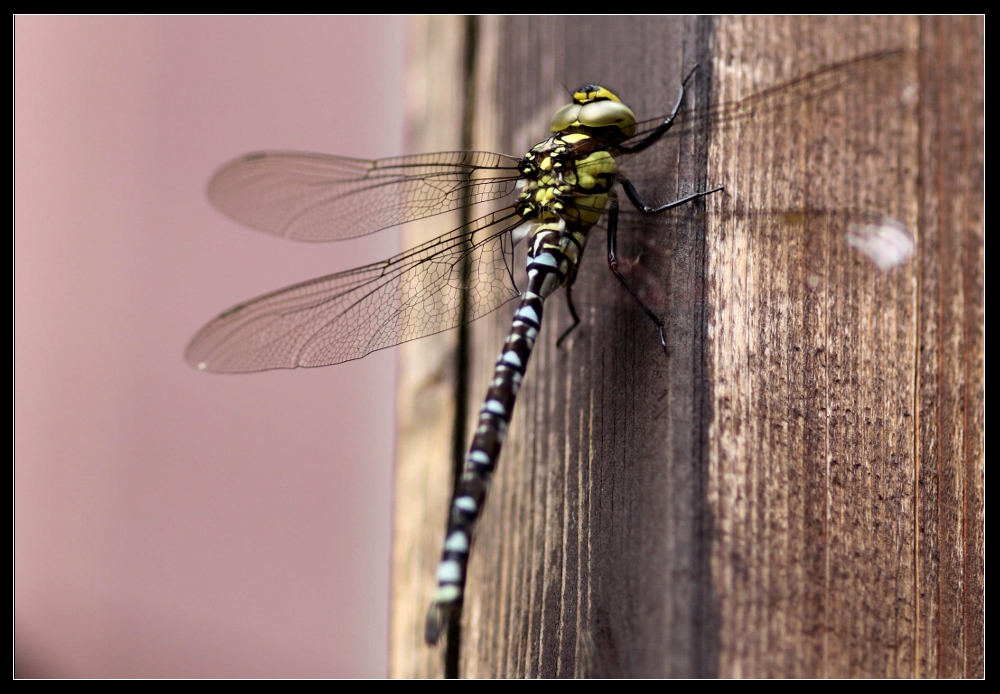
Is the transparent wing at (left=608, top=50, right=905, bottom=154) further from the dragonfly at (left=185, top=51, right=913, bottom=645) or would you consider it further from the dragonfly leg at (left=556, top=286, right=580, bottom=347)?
the dragonfly leg at (left=556, top=286, right=580, bottom=347)

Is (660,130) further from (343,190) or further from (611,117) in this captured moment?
(343,190)

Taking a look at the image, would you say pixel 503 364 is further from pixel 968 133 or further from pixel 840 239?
pixel 968 133

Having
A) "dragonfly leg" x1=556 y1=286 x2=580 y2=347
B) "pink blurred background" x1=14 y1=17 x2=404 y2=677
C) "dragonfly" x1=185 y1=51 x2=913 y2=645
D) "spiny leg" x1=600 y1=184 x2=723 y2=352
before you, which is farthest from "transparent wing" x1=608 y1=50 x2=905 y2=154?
"pink blurred background" x1=14 y1=17 x2=404 y2=677

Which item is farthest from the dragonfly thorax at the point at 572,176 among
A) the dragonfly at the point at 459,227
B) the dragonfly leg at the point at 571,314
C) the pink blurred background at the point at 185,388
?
the pink blurred background at the point at 185,388

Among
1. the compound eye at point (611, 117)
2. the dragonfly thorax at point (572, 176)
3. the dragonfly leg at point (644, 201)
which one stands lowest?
the dragonfly leg at point (644, 201)

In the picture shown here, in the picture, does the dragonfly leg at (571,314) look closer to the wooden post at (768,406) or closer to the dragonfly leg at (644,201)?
the wooden post at (768,406)

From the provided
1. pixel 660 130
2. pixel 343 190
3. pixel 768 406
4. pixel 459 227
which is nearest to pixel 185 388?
pixel 343 190
